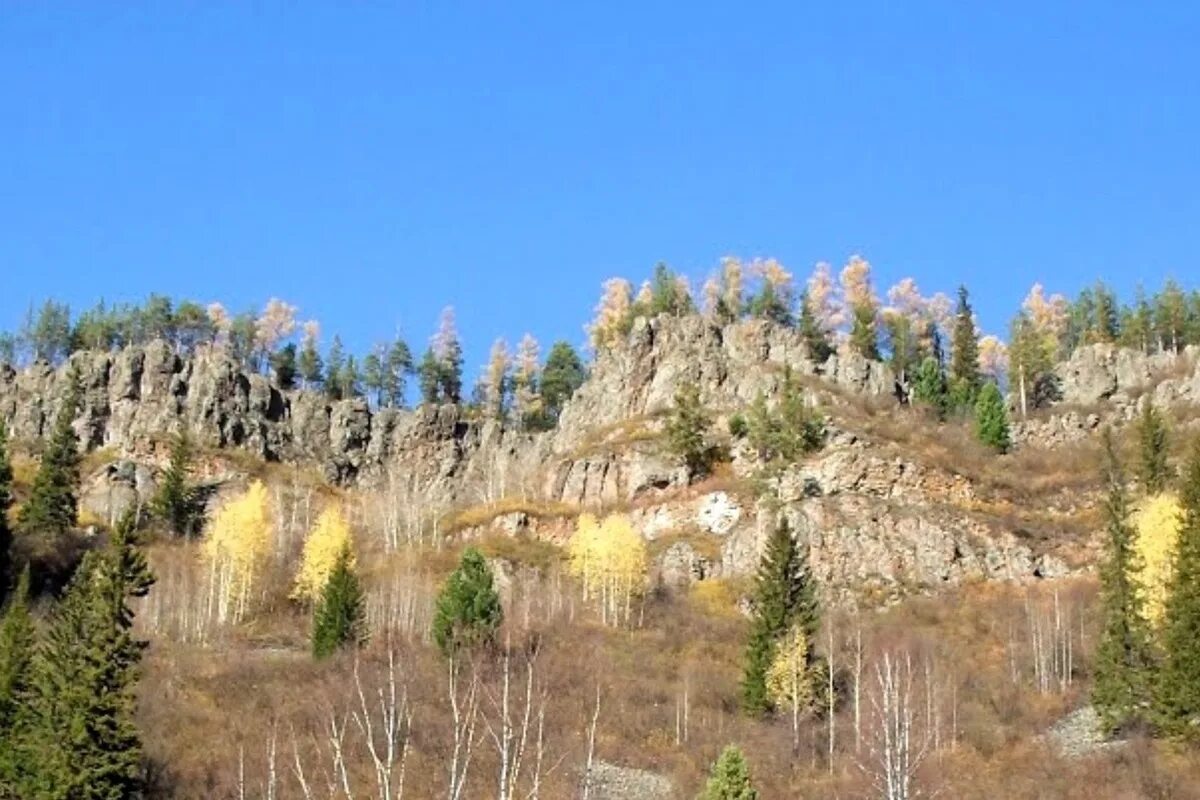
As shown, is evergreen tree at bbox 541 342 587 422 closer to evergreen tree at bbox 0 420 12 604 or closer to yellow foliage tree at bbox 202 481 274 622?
yellow foliage tree at bbox 202 481 274 622

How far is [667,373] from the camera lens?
126m

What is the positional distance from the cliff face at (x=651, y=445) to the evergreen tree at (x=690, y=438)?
1691mm

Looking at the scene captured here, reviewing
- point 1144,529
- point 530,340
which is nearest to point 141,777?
point 1144,529

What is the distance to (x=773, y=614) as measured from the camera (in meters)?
74.5

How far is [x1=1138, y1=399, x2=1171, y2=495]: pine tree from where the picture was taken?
92.9 metres

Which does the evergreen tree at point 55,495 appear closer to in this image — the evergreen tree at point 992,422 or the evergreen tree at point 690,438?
the evergreen tree at point 690,438

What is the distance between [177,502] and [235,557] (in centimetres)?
1911

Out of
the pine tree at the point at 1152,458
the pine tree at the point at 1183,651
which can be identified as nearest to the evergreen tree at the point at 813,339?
the pine tree at the point at 1152,458

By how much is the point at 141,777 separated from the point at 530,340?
360 feet

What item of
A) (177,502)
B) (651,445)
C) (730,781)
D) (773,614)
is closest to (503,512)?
(651,445)

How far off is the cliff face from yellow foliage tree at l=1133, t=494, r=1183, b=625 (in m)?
18.2

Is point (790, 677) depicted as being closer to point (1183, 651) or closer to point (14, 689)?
point (1183, 651)

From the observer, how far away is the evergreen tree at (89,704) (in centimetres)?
4844

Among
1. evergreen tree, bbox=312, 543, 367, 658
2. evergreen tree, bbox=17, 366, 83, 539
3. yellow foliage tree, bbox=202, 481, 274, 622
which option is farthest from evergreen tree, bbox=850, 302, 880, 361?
evergreen tree, bbox=17, 366, 83, 539
